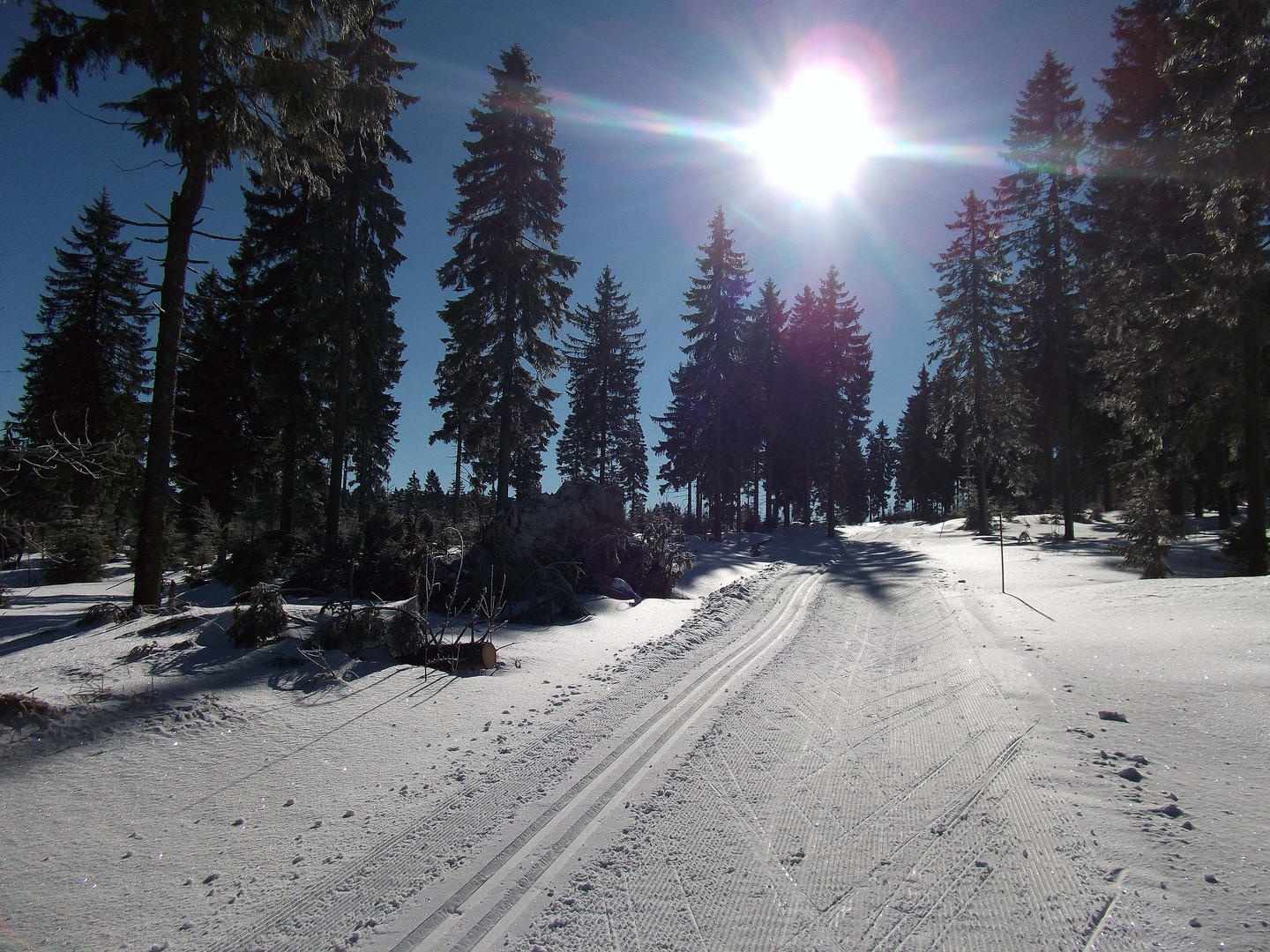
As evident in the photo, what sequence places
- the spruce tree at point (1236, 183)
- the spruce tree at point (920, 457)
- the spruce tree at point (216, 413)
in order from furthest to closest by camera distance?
the spruce tree at point (920, 457), the spruce tree at point (216, 413), the spruce tree at point (1236, 183)

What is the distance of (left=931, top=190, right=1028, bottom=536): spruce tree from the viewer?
1027 inches

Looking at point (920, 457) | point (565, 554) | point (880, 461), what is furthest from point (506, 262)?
point (880, 461)

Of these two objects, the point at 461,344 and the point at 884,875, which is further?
the point at 461,344

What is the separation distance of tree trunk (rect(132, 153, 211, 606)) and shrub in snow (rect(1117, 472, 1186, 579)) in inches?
709

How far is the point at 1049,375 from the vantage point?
25.7m

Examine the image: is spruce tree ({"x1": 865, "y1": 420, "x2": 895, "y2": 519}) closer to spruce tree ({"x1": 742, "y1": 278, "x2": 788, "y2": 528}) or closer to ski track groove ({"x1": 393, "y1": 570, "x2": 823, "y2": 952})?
spruce tree ({"x1": 742, "y1": 278, "x2": 788, "y2": 528})

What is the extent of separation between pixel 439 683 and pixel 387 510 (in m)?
8.16

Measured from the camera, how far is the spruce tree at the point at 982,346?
2609cm

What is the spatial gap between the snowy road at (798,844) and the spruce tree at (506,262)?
47.4 feet

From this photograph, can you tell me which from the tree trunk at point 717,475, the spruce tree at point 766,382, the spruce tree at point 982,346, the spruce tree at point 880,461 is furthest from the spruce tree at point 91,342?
the spruce tree at point 880,461

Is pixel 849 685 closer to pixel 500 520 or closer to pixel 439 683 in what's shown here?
pixel 439 683

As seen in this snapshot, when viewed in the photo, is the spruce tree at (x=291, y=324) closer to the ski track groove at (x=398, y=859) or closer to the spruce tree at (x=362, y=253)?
the spruce tree at (x=362, y=253)

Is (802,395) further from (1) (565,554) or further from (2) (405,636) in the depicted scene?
(2) (405,636)

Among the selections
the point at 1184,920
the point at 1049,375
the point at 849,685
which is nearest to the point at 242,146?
the point at 849,685
